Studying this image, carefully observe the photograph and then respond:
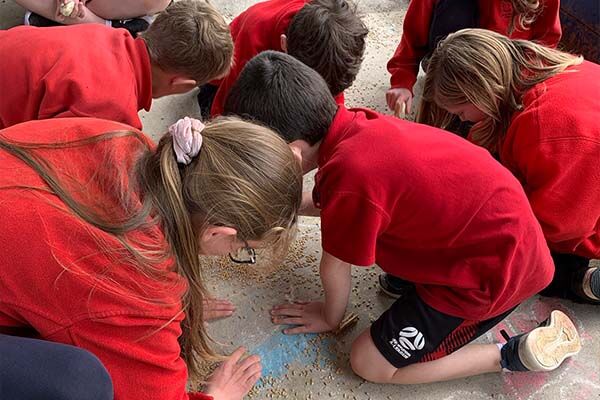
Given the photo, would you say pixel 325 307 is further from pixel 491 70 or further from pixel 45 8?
pixel 45 8

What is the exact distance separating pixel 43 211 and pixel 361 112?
0.72 metres

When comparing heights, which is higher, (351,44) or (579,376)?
(351,44)

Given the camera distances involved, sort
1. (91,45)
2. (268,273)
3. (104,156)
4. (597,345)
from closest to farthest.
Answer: (104,156) → (91,45) → (597,345) → (268,273)

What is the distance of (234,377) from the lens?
148cm

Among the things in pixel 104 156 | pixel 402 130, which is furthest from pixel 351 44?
pixel 104 156

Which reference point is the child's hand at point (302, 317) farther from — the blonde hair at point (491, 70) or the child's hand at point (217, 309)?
the blonde hair at point (491, 70)

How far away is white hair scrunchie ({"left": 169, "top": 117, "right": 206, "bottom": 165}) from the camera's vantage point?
102 cm

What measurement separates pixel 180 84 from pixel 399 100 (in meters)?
0.84

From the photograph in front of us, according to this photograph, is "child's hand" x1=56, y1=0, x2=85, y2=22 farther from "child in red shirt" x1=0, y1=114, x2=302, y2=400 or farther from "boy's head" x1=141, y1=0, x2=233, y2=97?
"child in red shirt" x1=0, y1=114, x2=302, y2=400

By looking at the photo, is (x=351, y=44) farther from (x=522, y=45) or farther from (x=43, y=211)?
(x=43, y=211)

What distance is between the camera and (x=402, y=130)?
1259mm

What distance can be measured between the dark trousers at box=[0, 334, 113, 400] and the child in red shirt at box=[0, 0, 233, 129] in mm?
774

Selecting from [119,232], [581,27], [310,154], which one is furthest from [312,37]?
[581,27]

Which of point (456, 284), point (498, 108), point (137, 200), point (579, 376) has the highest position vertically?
point (137, 200)
